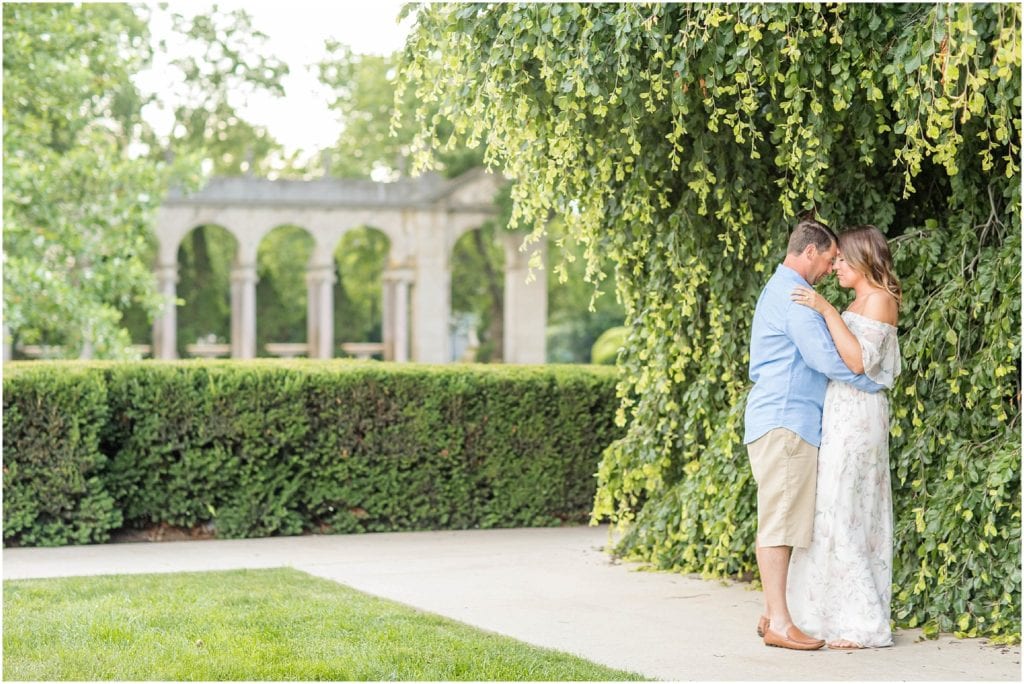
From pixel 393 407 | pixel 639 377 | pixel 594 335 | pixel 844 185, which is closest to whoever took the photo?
pixel 844 185

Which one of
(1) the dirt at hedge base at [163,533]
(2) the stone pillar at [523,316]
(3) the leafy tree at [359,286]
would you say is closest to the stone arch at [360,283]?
(3) the leafy tree at [359,286]

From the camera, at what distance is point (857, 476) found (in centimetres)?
543

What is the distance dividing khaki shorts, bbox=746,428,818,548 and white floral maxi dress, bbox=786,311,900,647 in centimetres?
7

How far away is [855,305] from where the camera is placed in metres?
5.50

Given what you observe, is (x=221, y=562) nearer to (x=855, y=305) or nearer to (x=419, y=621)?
(x=419, y=621)

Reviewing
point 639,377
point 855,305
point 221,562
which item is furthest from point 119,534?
point 855,305

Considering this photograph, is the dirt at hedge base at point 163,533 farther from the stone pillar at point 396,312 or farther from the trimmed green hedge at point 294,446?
the stone pillar at point 396,312

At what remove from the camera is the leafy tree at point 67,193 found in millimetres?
12492

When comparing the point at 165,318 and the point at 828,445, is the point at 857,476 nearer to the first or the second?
the point at 828,445

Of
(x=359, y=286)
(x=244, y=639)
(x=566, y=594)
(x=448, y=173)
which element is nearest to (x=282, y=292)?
(x=359, y=286)

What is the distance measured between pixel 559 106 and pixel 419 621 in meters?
2.37

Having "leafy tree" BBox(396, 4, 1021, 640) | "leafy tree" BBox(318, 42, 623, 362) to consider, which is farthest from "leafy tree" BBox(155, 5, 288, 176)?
"leafy tree" BBox(396, 4, 1021, 640)

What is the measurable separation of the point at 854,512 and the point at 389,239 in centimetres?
2559

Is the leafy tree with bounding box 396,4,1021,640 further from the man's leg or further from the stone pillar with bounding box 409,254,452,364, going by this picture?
the stone pillar with bounding box 409,254,452,364
